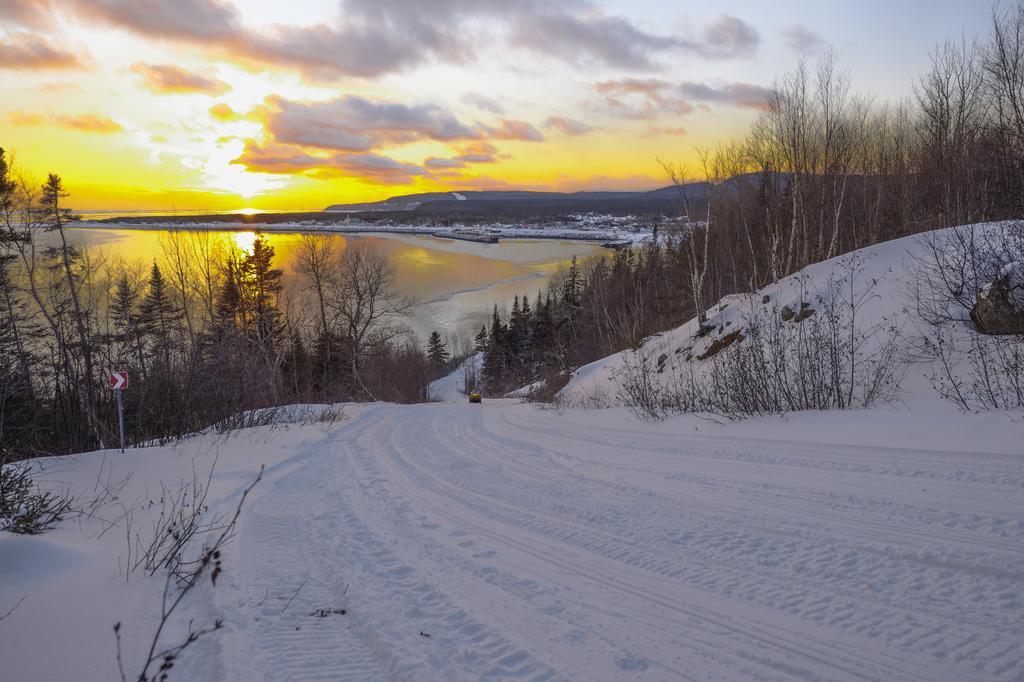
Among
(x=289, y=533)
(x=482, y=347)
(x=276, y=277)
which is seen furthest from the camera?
(x=482, y=347)

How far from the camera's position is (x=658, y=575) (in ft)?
12.5

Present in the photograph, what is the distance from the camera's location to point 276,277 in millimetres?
37062

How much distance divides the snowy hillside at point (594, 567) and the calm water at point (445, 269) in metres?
32.7

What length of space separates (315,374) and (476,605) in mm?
40863

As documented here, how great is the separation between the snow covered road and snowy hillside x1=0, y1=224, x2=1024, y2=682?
0.02 m

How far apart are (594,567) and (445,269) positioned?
322 feet

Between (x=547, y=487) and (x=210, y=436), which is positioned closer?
(x=547, y=487)

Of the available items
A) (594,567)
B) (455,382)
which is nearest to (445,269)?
(455,382)

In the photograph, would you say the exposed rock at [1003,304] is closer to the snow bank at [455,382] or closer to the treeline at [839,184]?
the treeline at [839,184]

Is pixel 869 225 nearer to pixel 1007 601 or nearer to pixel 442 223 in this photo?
pixel 1007 601

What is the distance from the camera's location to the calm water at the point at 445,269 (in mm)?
42344

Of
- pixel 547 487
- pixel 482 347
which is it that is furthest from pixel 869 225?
pixel 482 347

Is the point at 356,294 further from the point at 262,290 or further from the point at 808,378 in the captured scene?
the point at 808,378

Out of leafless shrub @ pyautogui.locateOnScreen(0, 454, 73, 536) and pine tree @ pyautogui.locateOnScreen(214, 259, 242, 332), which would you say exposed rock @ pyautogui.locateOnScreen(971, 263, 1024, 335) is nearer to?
leafless shrub @ pyautogui.locateOnScreen(0, 454, 73, 536)
